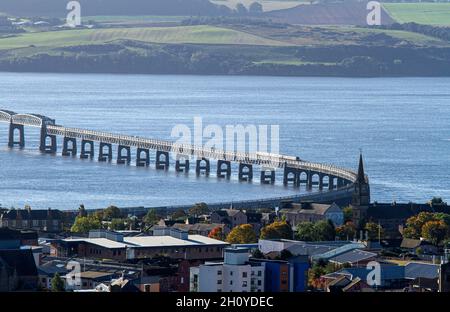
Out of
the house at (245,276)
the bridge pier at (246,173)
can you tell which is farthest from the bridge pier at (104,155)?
the house at (245,276)

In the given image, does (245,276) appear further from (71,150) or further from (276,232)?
(71,150)

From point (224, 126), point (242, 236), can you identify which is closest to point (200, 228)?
point (242, 236)

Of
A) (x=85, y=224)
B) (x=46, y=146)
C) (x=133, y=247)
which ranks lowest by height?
(x=46, y=146)

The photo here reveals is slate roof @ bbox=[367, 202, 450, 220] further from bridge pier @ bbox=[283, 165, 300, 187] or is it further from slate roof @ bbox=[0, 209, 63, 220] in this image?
bridge pier @ bbox=[283, 165, 300, 187]

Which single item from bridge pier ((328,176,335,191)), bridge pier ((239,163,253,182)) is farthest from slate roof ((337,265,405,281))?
bridge pier ((239,163,253,182))

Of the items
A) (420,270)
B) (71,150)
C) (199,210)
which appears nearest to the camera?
(420,270)
